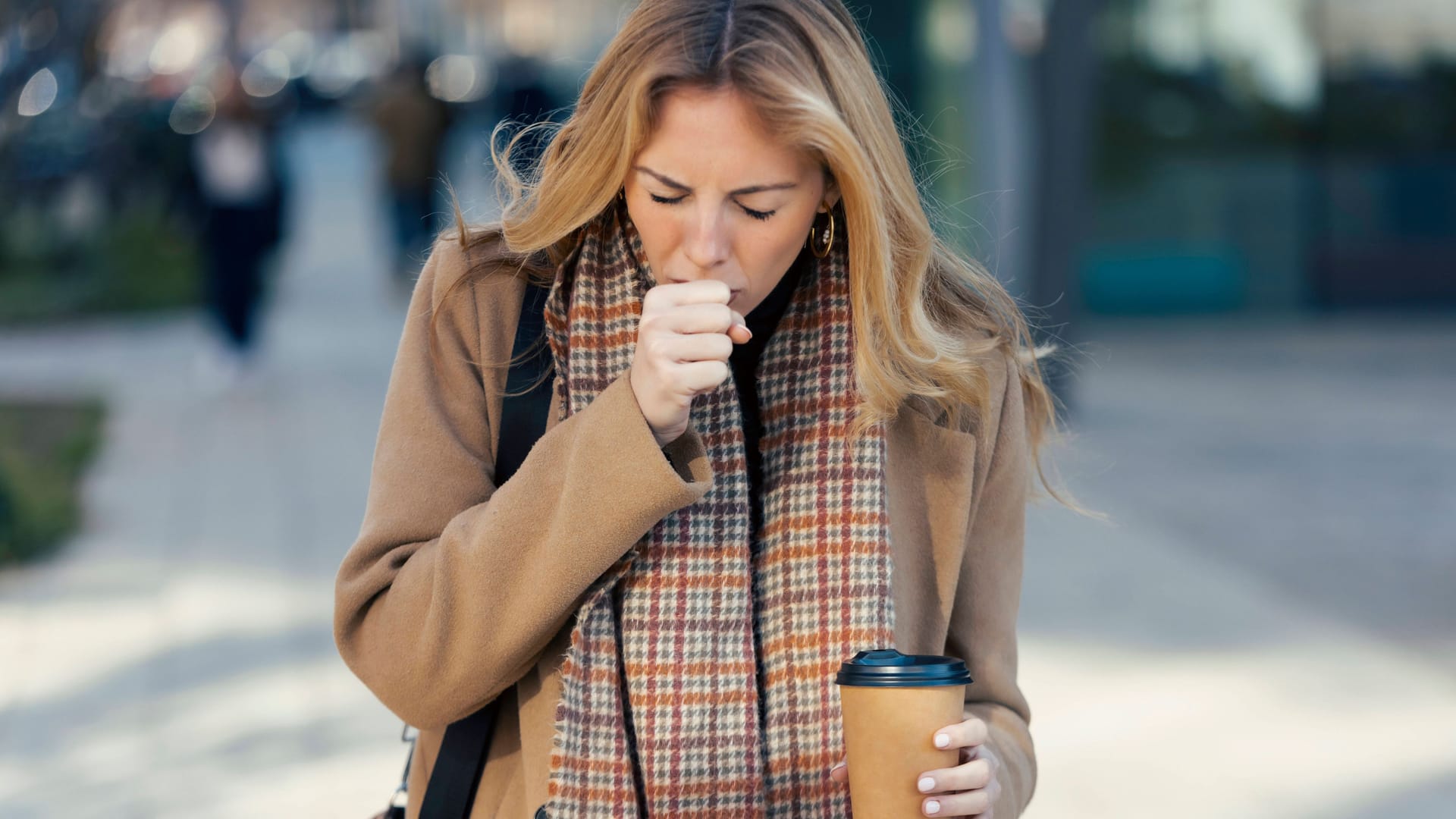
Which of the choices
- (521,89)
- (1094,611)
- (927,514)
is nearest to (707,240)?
(927,514)

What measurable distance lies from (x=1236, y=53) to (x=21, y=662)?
9678mm

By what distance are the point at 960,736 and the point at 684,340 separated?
0.46 m

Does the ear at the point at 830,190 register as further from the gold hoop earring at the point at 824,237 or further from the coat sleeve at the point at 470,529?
the coat sleeve at the point at 470,529

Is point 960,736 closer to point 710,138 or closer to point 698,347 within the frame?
point 698,347

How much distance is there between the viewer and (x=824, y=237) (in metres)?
2.00

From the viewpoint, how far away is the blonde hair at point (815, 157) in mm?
1798

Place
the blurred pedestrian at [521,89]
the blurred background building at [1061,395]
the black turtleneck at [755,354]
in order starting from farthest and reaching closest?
the blurred pedestrian at [521,89] < the blurred background building at [1061,395] < the black turtleneck at [755,354]

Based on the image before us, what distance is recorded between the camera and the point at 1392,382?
10.0 m

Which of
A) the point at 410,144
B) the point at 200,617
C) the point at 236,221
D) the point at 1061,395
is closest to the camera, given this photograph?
the point at 200,617

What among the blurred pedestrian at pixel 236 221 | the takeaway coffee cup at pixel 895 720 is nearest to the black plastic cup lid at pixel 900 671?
→ the takeaway coffee cup at pixel 895 720

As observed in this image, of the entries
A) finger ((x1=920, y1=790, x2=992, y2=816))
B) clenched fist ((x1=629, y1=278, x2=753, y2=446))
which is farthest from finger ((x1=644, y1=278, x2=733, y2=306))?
finger ((x1=920, y1=790, x2=992, y2=816))

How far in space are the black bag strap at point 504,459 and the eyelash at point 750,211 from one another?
0.71 ft

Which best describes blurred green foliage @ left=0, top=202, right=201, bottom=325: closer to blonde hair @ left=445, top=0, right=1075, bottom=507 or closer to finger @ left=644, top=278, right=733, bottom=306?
blonde hair @ left=445, top=0, right=1075, bottom=507

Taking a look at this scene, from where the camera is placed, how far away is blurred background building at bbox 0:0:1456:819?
463 centimetres
